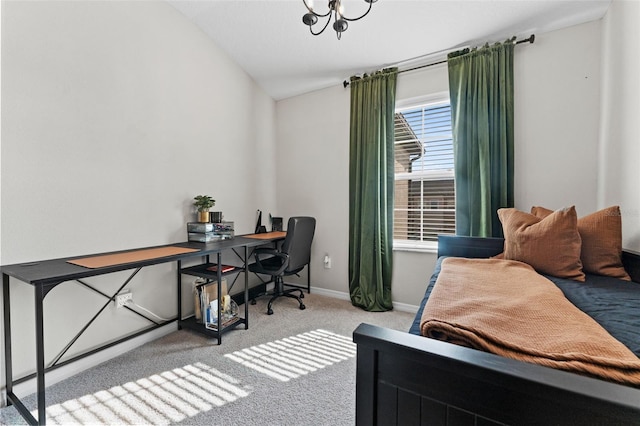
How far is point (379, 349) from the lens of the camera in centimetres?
67

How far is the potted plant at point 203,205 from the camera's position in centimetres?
236

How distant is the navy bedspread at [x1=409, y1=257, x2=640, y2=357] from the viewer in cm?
85

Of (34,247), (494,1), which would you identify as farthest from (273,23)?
(34,247)

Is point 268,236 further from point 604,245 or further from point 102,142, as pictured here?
point 604,245

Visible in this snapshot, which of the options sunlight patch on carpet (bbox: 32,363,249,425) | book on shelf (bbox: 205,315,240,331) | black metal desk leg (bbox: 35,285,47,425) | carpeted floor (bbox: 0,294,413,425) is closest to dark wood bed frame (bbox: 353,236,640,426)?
carpeted floor (bbox: 0,294,413,425)

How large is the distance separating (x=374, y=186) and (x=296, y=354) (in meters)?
1.69

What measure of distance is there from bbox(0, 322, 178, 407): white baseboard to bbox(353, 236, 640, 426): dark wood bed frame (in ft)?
6.31

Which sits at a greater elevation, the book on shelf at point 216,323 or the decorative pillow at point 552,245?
the decorative pillow at point 552,245

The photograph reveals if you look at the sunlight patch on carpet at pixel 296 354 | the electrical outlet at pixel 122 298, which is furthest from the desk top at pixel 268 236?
the electrical outlet at pixel 122 298

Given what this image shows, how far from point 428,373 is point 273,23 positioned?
270cm

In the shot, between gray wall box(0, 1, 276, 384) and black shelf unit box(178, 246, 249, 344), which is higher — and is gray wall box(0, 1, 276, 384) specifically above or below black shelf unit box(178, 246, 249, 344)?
above

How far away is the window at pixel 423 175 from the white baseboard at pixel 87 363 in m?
2.31

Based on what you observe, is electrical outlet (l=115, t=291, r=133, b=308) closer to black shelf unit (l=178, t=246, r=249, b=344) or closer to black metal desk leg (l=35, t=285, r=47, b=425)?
black shelf unit (l=178, t=246, r=249, b=344)

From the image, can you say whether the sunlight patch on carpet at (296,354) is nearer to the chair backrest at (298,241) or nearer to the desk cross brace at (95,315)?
the chair backrest at (298,241)
